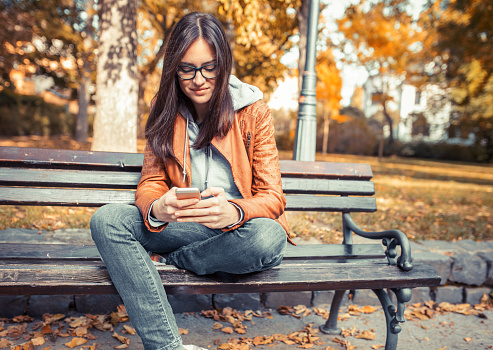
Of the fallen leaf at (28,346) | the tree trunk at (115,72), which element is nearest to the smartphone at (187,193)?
the fallen leaf at (28,346)

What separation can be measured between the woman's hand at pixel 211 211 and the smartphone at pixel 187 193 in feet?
0.19

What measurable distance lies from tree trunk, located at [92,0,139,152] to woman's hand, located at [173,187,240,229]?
3782 millimetres

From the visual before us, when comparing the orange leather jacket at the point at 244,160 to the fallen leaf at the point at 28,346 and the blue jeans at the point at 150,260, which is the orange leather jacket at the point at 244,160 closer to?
the blue jeans at the point at 150,260

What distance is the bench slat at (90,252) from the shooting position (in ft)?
7.32

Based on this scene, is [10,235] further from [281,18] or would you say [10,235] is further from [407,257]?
[281,18]

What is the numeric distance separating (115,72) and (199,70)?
351cm

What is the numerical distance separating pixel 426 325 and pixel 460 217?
3.37 meters

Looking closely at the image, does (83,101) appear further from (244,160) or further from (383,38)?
(244,160)

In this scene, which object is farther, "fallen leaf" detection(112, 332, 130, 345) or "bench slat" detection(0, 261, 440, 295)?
"fallen leaf" detection(112, 332, 130, 345)

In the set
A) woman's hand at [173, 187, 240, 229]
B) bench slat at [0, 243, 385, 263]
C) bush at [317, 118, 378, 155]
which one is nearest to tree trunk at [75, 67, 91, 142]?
bench slat at [0, 243, 385, 263]

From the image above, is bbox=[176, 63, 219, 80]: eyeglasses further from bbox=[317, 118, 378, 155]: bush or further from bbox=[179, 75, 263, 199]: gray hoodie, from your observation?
bbox=[317, 118, 378, 155]: bush

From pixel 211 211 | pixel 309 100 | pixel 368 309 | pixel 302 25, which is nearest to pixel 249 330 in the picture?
pixel 368 309

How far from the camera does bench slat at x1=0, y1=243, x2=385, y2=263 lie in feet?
7.32

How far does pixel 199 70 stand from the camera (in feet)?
6.64
